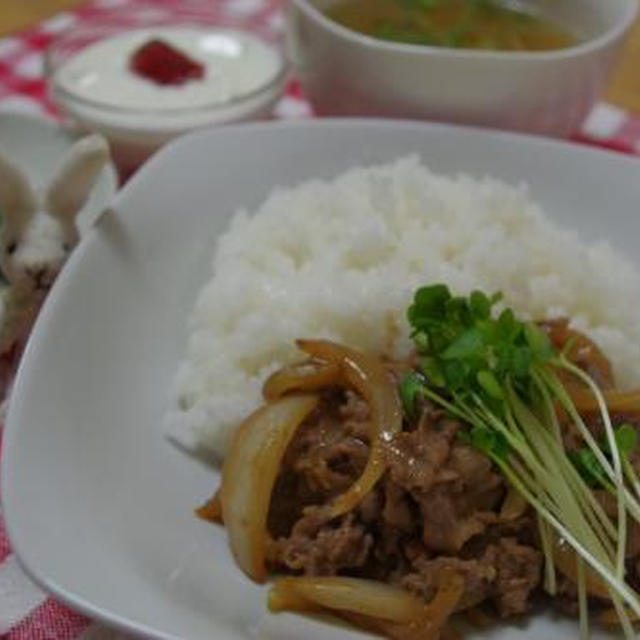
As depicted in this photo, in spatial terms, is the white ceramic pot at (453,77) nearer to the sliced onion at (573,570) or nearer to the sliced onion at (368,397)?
the sliced onion at (368,397)

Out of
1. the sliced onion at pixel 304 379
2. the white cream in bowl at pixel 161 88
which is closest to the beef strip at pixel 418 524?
the sliced onion at pixel 304 379

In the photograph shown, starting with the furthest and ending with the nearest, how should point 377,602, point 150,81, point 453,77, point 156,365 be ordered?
point 150,81
point 453,77
point 156,365
point 377,602

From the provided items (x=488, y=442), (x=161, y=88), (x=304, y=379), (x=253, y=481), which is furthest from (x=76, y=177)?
(x=488, y=442)

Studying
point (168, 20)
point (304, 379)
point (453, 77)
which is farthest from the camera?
point (168, 20)

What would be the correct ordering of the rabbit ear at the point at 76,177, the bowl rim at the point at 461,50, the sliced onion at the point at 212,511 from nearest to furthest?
the sliced onion at the point at 212,511
the rabbit ear at the point at 76,177
the bowl rim at the point at 461,50

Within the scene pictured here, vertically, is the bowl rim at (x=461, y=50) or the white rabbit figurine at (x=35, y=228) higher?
the bowl rim at (x=461, y=50)

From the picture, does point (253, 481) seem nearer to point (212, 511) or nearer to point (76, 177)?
point (212, 511)

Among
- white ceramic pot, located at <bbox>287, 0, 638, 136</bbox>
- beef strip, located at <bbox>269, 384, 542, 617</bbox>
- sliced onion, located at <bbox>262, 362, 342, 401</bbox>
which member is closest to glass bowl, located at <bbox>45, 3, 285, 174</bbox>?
white ceramic pot, located at <bbox>287, 0, 638, 136</bbox>
